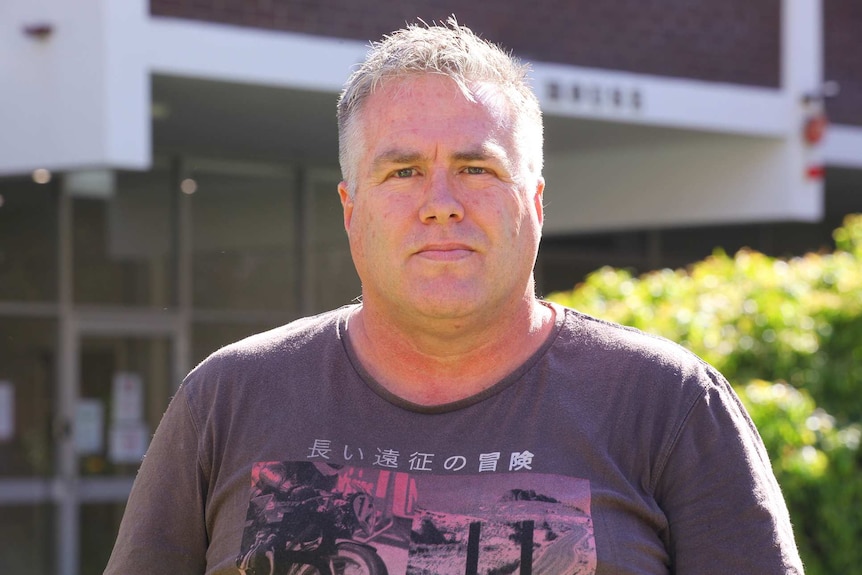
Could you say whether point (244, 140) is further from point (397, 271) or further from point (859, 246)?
point (397, 271)

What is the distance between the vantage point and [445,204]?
2172 millimetres

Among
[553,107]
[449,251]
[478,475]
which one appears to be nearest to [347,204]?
[449,251]

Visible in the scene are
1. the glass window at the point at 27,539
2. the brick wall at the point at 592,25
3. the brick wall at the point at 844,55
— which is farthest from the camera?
the brick wall at the point at 844,55

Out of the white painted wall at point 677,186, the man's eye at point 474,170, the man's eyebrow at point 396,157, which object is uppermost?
the white painted wall at point 677,186

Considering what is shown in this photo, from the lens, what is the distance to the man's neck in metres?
2.25

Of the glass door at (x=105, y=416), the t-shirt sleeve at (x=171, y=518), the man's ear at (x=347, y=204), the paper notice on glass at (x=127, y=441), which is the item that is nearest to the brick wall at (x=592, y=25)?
the glass door at (x=105, y=416)

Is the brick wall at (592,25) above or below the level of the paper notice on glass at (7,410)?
above

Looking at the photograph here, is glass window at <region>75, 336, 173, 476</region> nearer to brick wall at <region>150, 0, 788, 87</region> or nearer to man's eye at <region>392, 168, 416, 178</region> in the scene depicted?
brick wall at <region>150, 0, 788, 87</region>

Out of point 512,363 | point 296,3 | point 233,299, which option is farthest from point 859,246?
point 233,299

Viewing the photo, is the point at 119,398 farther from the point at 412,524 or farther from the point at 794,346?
the point at 412,524

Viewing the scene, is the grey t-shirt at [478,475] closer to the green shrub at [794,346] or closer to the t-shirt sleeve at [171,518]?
the t-shirt sleeve at [171,518]

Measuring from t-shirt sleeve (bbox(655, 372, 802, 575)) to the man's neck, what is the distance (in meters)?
0.32

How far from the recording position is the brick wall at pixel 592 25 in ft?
30.5

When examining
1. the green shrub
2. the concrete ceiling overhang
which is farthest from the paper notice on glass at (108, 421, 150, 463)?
the green shrub
